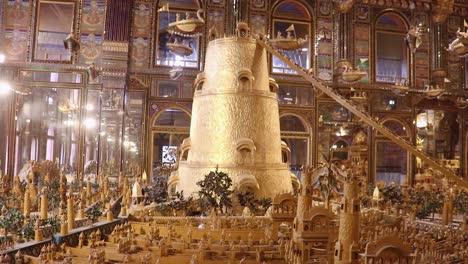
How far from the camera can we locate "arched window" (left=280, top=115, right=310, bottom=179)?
17.2 meters

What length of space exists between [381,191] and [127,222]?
687 cm

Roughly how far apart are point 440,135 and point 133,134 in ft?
41.9

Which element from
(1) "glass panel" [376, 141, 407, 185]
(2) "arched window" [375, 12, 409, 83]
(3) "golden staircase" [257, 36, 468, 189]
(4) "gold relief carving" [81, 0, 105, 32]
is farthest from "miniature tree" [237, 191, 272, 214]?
(1) "glass panel" [376, 141, 407, 185]

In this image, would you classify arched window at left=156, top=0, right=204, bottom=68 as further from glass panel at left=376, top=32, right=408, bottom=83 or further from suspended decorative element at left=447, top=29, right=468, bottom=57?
suspended decorative element at left=447, top=29, right=468, bottom=57

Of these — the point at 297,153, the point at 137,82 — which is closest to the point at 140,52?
the point at 137,82

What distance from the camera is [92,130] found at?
50.4 feet

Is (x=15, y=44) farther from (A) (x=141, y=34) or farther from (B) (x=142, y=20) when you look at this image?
(B) (x=142, y=20)

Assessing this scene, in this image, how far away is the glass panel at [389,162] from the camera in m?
19.7

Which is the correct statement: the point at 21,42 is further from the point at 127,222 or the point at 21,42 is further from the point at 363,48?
the point at 363,48

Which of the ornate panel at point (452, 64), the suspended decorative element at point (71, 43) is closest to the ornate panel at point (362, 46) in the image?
the ornate panel at point (452, 64)

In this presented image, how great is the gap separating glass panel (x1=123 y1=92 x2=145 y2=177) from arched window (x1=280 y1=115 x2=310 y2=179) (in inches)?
211

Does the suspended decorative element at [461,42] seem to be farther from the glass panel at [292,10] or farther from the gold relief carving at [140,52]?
the gold relief carving at [140,52]

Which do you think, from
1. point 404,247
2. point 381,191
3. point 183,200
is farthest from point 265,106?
point 404,247

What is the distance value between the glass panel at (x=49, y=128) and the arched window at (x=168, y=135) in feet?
9.35
